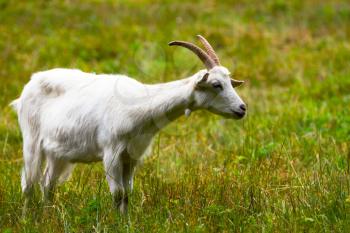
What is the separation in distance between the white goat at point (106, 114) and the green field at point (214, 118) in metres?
0.19

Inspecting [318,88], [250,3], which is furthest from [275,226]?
[250,3]

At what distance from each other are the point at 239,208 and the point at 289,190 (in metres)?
0.61

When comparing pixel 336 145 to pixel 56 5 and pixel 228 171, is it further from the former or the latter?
pixel 56 5

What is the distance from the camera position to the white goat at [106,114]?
17.1 ft

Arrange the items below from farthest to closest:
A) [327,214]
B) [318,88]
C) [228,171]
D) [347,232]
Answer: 1. [318,88]
2. [228,171]
3. [327,214]
4. [347,232]

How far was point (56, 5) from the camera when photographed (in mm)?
16141

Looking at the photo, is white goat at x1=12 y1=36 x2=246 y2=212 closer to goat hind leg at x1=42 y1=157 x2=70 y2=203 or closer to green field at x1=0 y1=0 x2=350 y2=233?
goat hind leg at x1=42 y1=157 x2=70 y2=203

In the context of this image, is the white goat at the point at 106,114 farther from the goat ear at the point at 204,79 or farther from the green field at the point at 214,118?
the green field at the point at 214,118

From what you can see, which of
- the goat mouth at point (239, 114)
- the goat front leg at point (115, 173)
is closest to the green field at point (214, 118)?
the goat front leg at point (115, 173)

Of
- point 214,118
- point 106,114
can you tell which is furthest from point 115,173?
point 214,118

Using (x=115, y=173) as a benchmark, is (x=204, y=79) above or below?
above

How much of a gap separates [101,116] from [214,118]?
3656mm

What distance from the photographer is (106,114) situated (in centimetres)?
549

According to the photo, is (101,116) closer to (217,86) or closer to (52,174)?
(52,174)
